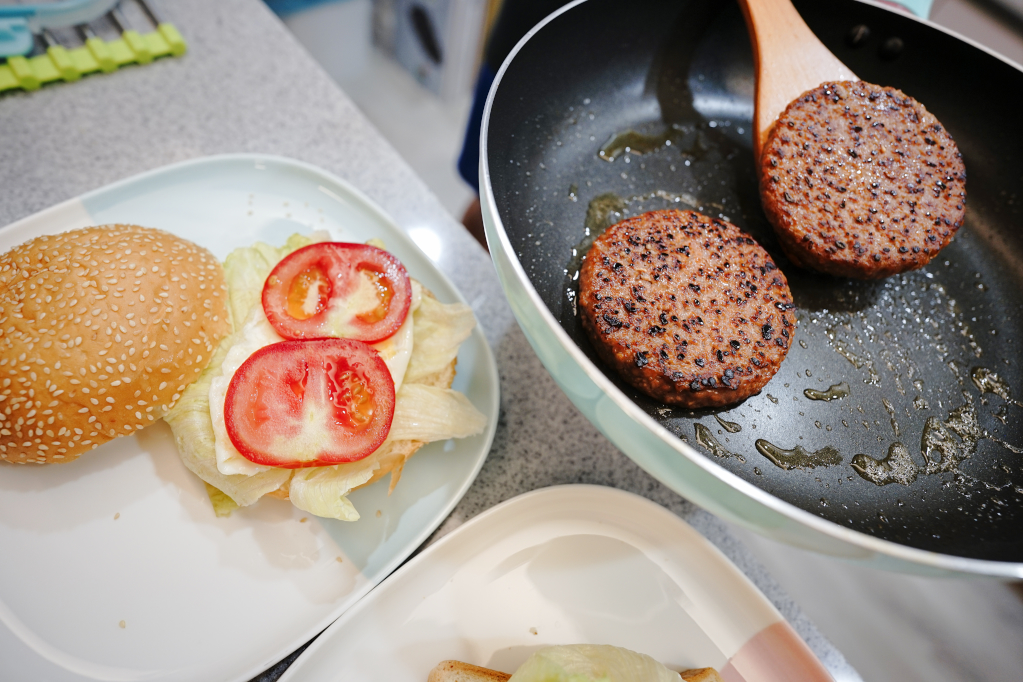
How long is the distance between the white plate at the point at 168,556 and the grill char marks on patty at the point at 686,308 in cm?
34

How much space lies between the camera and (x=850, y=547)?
724 millimetres

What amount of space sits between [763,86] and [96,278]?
1466 mm

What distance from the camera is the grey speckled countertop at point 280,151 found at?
1252 mm

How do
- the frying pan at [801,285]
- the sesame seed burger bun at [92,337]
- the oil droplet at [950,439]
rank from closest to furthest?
the frying pan at [801,285]
the sesame seed burger bun at [92,337]
the oil droplet at [950,439]

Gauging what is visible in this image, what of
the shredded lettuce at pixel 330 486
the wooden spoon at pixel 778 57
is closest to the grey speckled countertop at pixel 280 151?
the shredded lettuce at pixel 330 486

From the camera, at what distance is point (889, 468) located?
3.49 feet

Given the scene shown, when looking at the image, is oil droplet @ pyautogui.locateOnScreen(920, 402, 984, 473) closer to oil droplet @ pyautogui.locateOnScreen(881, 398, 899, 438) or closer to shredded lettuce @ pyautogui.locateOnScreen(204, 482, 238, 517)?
oil droplet @ pyautogui.locateOnScreen(881, 398, 899, 438)

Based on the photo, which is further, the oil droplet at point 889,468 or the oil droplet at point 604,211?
the oil droplet at point 604,211

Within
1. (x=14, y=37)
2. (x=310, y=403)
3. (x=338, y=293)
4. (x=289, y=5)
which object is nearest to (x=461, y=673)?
(x=310, y=403)

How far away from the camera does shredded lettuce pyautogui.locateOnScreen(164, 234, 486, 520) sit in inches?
40.7

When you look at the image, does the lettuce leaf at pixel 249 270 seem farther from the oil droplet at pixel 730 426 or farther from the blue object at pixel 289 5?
the blue object at pixel 289 5

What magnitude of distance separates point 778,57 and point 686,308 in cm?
69

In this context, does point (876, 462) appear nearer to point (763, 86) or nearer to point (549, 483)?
point (549, 483)

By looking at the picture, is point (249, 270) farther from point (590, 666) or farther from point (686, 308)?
point (590, 666)
